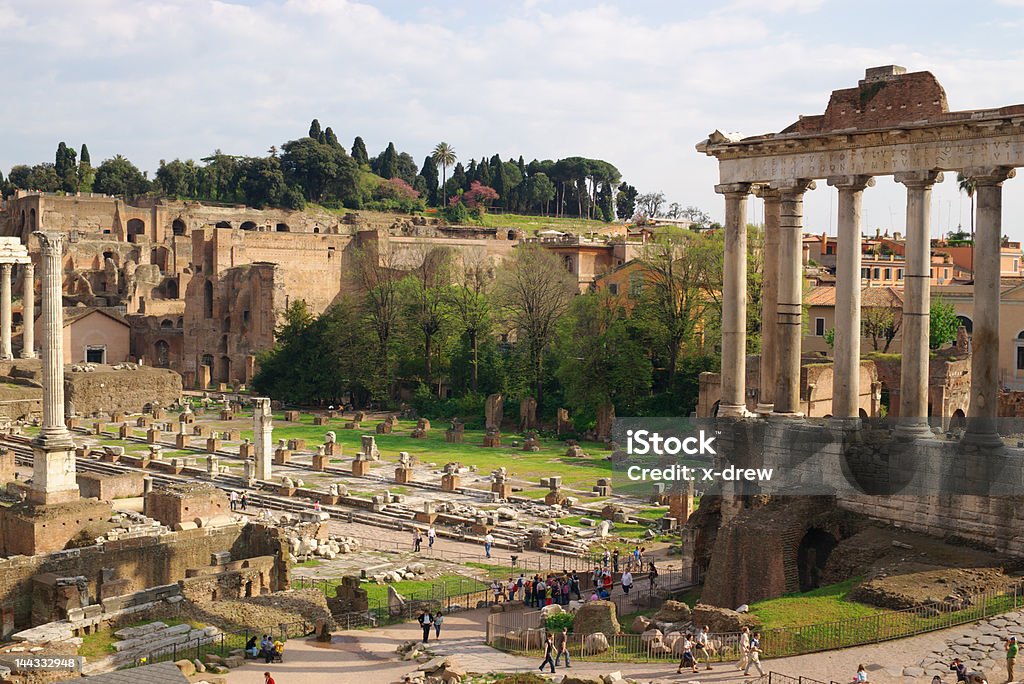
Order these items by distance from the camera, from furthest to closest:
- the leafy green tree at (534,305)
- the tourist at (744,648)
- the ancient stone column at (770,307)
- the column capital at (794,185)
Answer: the leafy green tree at (534,305)
the ancient stone column at (770,307)
the column capital at (794,185)
the tourist at (744,648)

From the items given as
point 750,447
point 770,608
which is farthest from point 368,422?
point 770,608

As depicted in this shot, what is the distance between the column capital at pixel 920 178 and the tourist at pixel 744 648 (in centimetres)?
801

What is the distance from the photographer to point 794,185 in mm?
21062

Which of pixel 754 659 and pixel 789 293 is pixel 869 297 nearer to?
pixel 789 293

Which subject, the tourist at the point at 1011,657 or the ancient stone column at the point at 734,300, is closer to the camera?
the tourist at the point at 1011,657

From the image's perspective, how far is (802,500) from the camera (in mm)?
19969

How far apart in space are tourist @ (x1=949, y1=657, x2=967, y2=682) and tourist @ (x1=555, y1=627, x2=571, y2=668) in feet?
16.7

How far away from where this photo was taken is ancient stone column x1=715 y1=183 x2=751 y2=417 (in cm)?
2167

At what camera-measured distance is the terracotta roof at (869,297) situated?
4312cm

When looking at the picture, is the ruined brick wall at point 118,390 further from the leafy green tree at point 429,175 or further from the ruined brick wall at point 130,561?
the leafy green tree at point 429,175

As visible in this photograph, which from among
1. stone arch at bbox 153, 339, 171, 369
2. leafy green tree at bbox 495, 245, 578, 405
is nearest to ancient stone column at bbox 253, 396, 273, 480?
leafy green tree at bbox 495, 245, 578, 405

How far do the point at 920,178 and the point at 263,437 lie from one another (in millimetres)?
22150

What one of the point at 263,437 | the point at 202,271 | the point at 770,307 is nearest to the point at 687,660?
the point at 770,307

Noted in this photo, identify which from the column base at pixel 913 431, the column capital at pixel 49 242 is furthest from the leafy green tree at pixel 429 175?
the column base at pixel 913 431
